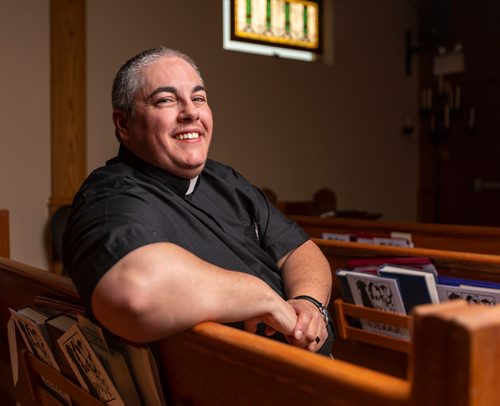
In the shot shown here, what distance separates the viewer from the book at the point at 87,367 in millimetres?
1154

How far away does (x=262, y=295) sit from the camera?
3.68 feet

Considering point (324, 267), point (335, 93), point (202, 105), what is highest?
point (335, 93)

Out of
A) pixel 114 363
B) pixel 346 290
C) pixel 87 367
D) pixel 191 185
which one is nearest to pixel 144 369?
pixel 114 363

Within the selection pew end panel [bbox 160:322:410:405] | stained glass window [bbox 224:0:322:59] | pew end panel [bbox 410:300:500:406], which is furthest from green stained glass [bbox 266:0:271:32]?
pew end panel [bbox 410:300:500:406]

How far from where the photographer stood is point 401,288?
1.81 meters

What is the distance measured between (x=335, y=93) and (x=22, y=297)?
14.9ft

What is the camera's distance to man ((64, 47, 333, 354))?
0.99 metres

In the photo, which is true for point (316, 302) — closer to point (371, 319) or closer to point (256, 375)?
point (371, 319)

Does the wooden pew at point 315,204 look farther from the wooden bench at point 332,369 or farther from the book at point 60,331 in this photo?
the wooden bench at point 332,369

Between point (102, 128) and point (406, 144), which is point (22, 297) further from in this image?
point (406, 144)

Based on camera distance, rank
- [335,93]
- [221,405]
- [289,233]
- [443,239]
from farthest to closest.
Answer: [335,93], [443,239], [289,233], [221,405]

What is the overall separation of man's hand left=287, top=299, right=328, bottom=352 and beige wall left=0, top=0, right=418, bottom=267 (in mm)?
3121

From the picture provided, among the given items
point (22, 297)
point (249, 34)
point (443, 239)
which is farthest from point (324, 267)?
point (249, 34)

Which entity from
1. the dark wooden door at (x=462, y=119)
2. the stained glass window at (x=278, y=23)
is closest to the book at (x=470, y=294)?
the stained glass window at (x=278, y=23)
